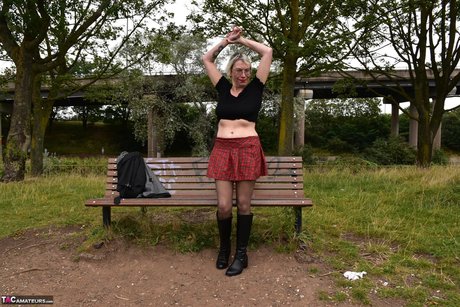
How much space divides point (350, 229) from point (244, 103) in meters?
2.03

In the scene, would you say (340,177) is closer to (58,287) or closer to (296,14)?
(296,14)

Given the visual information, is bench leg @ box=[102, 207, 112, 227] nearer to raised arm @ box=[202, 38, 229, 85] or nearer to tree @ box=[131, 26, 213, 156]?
raised arm @ box=[202, 38, 229, 85]

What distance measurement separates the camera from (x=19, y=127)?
864cm

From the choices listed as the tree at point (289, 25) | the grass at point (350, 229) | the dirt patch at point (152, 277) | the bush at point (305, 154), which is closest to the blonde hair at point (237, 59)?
the grass at point (350, 229)

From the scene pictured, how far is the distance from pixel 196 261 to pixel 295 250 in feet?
3.11

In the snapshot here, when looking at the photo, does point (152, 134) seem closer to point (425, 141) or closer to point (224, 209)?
point (425, 141)

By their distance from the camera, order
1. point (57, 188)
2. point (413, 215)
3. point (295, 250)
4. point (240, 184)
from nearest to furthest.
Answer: point (240, 184)
point (295, 250)
point (413, 215)
point (57, 188)

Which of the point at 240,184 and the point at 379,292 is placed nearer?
the point at 379,292

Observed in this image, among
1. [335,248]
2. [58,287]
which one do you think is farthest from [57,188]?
[335,248]

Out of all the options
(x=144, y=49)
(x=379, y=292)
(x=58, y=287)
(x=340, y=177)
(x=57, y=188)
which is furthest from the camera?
(x=144, y=49)

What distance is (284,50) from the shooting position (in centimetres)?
1029

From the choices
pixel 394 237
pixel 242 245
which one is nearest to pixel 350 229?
pixel 394 237

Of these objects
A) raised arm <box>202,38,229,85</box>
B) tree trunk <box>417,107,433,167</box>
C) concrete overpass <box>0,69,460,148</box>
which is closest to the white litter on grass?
raised arm <box>202,38,229,85</box>

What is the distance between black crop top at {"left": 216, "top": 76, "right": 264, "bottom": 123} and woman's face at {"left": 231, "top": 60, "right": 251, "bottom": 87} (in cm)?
6
